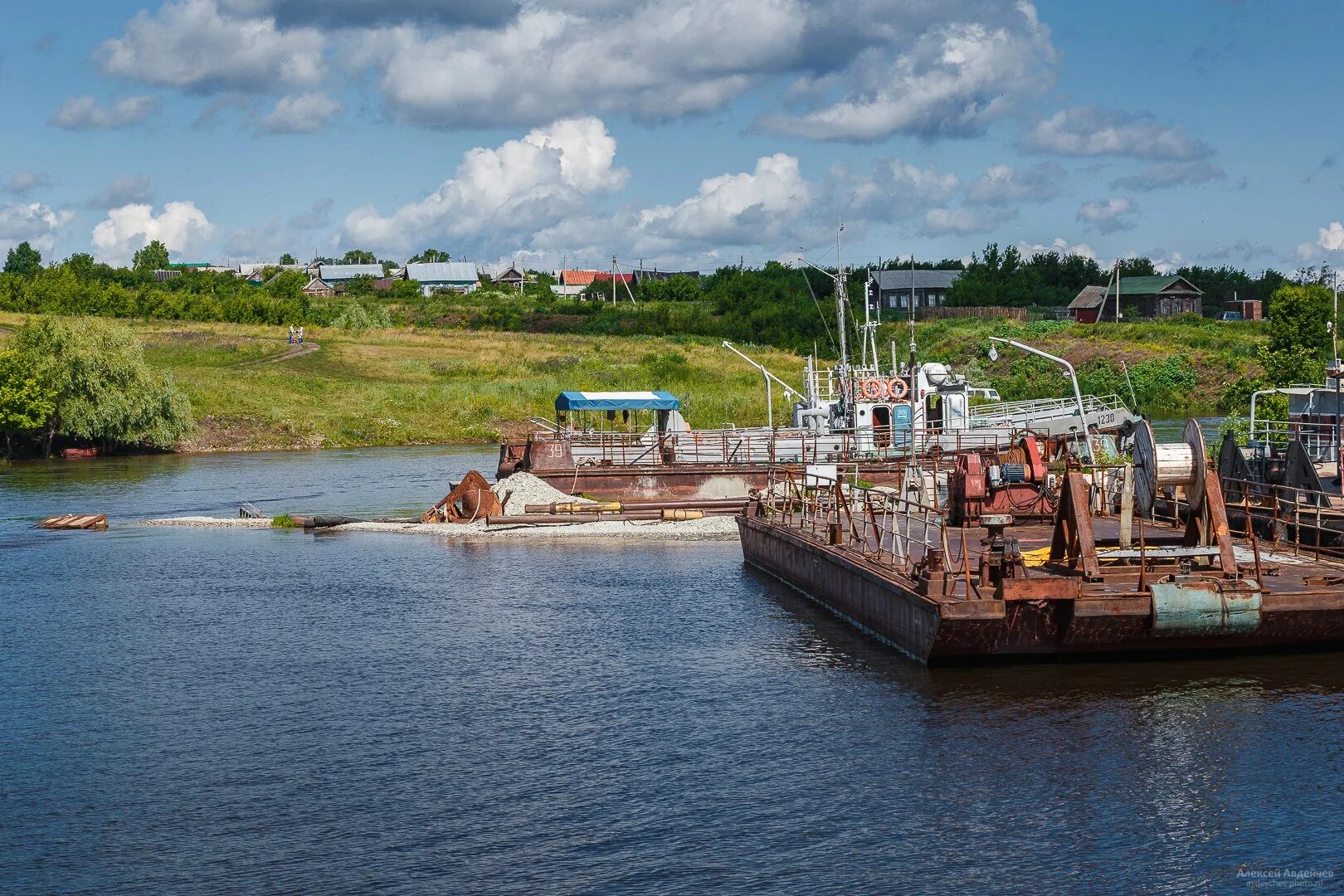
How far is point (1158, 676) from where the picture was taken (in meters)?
20.3

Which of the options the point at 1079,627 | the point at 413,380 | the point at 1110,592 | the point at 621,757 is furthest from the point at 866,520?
the point at 413,380

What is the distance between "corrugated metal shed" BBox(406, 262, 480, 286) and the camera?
604 feet

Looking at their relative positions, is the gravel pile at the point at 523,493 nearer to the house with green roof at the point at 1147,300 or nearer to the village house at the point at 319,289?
the house with green roof at the point at 1147,300

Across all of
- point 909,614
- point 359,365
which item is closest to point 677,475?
point 909,614

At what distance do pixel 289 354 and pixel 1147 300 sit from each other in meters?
70.6

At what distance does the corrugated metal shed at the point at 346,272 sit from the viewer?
18962 centimetres

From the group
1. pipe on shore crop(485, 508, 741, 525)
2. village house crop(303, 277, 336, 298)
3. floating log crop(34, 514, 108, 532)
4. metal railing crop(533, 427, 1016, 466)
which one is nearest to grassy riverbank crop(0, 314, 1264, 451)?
metal railing crop(533, 427, 1016, 466)

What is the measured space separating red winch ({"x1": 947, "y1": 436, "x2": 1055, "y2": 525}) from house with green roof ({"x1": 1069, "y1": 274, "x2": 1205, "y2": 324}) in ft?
309

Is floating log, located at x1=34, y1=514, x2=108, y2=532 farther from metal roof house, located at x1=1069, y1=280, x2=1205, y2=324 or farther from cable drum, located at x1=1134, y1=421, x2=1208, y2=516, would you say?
metal roof house, located at x1=1069, y1=280, x2=1205, y2=324

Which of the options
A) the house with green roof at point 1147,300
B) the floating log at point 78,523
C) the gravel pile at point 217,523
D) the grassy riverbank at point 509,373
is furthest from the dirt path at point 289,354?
the house with green roof at point 1147,300

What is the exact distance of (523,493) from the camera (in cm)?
4347

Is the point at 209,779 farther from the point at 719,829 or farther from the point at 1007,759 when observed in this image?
the point at 1007,759

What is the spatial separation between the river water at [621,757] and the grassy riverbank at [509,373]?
4836 centimetres

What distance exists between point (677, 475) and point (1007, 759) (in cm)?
2802
